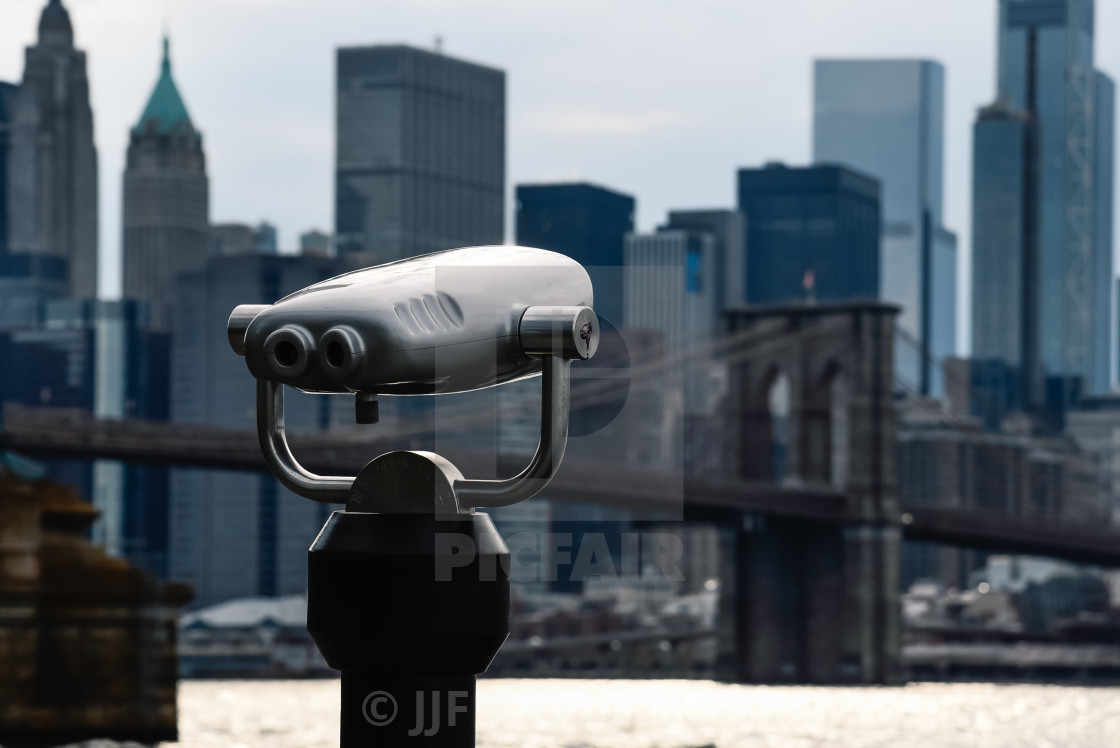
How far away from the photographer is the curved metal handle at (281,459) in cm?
284

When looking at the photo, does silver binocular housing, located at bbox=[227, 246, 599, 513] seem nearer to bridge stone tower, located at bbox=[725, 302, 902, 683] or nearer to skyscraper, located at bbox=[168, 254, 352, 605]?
bridge stone tower, located at bbox=[725, 302, 902, 683]

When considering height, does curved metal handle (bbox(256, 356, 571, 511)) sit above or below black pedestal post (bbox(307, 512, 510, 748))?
above

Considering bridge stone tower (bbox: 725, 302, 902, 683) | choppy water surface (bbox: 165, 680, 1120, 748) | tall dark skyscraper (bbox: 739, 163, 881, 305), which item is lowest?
choppy water surface (bbox: 165, 680, 1120, 748)

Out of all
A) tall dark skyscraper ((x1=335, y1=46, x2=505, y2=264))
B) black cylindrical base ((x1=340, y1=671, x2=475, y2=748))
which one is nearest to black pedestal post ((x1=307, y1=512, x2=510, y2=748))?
black cylindrical base ((x1=340, y1=671, x2=475, y2=748))

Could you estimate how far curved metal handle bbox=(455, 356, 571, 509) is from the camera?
2.78m

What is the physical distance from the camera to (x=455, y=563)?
109 inches

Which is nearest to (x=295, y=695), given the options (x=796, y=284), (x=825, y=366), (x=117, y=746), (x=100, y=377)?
(x=825, y=366)

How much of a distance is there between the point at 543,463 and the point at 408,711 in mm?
379

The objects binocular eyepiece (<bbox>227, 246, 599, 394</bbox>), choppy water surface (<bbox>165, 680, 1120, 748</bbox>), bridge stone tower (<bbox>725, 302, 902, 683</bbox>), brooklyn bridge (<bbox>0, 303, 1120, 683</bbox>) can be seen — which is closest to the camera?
binocular eyepiece (<bbox>227, 246, 599, 394</bbox>)

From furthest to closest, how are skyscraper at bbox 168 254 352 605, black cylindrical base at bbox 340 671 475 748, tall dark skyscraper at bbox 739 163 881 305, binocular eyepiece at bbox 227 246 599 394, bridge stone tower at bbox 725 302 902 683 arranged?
tall dark skyscraper at bbox 739 163 881 305 < skyscraper at bbox 168 254 352 605 < bridge stone tower at bbox 725 302 902 683 < black cylindrical base at bbox 340 671 475 748 < binocular eyepiece at bbox 227 246 599 394

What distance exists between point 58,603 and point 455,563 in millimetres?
27983

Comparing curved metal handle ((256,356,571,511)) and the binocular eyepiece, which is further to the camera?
curved metal handle ((256,356,571,511))

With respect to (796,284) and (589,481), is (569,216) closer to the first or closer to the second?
(589,481)

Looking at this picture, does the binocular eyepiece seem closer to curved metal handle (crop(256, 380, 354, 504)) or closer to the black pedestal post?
curved metal handle (crop(256, 380, 354, 504))
